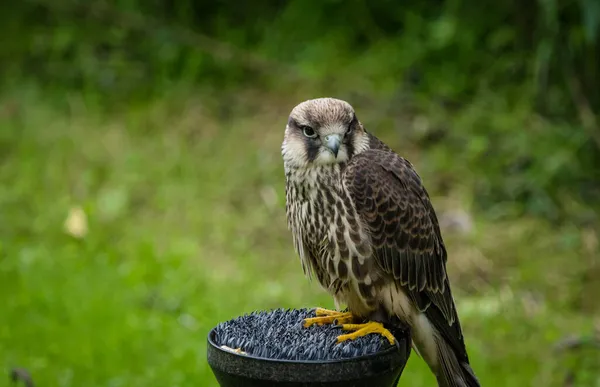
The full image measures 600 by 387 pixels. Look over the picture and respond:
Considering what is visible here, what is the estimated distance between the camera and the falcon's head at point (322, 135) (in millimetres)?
2775


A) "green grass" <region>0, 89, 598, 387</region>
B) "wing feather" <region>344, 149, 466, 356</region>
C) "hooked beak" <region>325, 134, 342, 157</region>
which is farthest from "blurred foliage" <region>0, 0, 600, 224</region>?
"hooked beak" <region>325, 134, 342, 157</region>

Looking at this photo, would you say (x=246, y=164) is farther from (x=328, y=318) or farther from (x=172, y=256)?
(x=328, y=318)

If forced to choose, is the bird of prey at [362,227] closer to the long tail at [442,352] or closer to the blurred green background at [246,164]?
the long tail at [442,352]

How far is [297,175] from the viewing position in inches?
113

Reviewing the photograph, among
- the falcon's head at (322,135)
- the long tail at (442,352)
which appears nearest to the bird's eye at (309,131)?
the falcon's head at (322,135)

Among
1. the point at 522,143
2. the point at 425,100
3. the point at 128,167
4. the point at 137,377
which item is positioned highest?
the point at 425,100

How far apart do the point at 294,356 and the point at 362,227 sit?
2.17ft

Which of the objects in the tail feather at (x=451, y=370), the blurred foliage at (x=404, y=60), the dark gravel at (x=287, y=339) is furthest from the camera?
the blurred foliage at (x=404, y=60)

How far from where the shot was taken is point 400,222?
2873 millimetres

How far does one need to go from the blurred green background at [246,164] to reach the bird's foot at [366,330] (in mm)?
1635

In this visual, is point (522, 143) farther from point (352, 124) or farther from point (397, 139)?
point (352, 124)

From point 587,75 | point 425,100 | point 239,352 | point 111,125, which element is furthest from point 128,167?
point 239,352

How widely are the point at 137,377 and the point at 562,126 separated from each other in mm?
3411

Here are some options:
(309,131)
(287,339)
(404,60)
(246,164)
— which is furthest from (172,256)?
(287,339)
